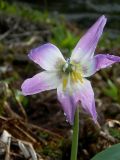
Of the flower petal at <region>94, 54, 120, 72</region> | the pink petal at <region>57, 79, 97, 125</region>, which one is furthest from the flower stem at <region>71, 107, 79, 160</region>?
the flower petal at <region>94, 54, 120, 72</region>

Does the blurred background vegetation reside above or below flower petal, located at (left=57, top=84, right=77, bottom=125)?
below

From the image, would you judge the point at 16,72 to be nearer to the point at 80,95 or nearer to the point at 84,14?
the point at 80,95

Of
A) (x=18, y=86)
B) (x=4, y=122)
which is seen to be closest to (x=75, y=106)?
(x=4, y=122)

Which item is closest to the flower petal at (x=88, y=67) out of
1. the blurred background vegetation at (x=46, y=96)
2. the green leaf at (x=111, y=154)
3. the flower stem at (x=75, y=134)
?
the flower stem at (x=75, y=134)

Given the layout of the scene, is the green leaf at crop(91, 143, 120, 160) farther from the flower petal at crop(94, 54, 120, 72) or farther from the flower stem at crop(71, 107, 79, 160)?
the flower petal at crop(94, 54, 120, 72)

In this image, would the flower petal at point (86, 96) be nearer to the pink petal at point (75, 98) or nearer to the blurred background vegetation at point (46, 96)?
the pink petal at point (75, 98)

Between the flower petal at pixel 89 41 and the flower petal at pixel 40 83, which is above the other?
the flower petal at pixel 89 41

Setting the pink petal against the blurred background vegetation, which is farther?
the blurred background vegetation
